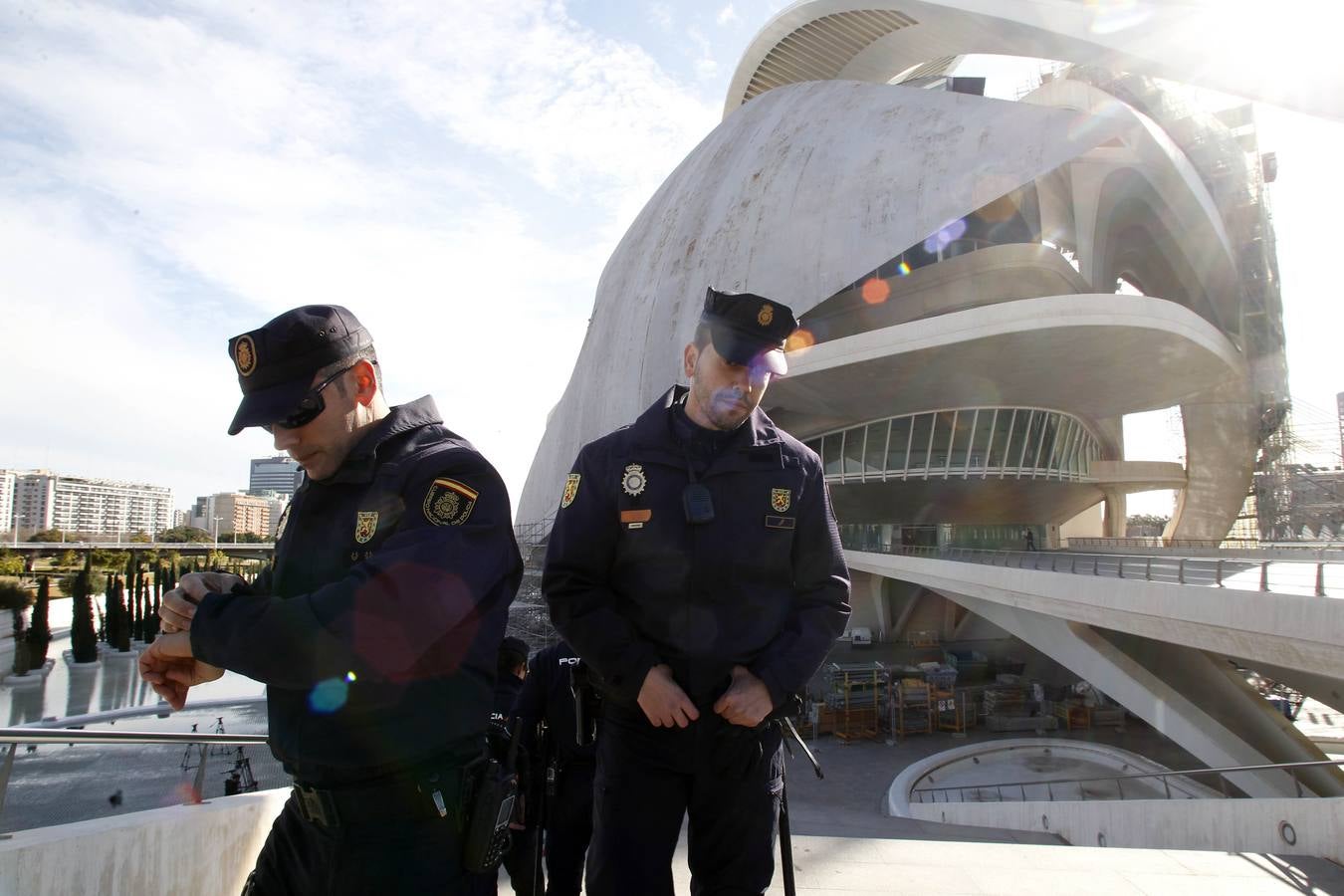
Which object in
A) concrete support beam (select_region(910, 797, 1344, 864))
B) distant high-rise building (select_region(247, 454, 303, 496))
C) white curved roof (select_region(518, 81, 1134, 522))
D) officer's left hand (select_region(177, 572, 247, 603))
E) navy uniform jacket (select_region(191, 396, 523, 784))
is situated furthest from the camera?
distant high-rise building (select_region(247, 454, 303, 496))

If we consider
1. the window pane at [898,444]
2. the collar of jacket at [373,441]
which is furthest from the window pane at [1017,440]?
the collar of jacket at [373,441]

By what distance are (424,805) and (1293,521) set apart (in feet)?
95.0

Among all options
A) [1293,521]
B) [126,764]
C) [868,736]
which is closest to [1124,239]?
[1293,521]

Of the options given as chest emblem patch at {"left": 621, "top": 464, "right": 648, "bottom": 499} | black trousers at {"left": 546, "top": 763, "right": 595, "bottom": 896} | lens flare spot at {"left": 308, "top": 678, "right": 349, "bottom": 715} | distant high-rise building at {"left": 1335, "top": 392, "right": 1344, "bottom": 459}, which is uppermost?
distant high-rise building at {"left": 1335, "top": 392, "right": 1344, "bottom": 459}

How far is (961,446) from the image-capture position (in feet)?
60.1

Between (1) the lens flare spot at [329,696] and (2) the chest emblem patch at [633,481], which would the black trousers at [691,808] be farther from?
(1) the lens flare spot at [329,696]

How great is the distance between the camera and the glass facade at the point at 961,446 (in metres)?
18.3

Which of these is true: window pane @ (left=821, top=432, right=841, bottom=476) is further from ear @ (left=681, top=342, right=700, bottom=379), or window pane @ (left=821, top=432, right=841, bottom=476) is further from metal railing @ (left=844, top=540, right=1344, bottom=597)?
ear @ (left=681, top=342, right=700, bottom=379)

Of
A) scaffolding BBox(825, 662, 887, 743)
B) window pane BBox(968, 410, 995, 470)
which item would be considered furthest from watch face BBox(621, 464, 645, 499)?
window pane BBox(968, 410, 995, 470)

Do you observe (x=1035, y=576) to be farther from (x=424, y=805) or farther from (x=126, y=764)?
(x=126, y=764)

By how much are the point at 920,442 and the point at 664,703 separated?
59.1ft

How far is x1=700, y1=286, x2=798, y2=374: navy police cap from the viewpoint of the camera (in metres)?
1.94

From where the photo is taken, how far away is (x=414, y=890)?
1.41m

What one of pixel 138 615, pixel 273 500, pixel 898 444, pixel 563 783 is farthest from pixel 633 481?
pixel 273 500
